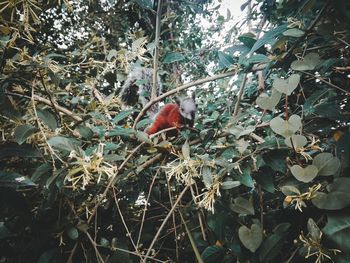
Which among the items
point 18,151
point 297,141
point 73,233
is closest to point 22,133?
point 18,151

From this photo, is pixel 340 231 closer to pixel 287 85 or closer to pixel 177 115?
pixel 287 85

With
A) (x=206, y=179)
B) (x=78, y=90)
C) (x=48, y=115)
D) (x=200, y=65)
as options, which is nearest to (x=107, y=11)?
(x=200, y=65)

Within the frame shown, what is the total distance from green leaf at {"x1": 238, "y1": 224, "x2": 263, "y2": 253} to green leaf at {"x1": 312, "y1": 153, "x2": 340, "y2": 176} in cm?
25

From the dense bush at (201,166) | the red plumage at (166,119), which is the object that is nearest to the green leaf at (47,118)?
the dense bush at (201,166)

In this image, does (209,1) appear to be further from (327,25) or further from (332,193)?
(332,193)

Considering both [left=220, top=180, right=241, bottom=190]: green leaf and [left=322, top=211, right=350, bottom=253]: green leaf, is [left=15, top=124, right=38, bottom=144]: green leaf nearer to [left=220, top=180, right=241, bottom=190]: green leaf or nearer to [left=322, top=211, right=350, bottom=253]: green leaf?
[left=220, top=180, right=241, bottom=190]: green leaf

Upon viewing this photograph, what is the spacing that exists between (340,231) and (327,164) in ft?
0.57

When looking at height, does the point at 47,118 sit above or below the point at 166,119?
above

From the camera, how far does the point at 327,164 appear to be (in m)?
0.78

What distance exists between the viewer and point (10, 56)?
1.03 m

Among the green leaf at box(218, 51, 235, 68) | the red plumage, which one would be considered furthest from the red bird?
the green leaf at box(218, 51, 235, 68)

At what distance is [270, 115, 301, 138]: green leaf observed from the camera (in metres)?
0.77

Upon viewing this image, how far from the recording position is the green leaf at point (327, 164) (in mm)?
772

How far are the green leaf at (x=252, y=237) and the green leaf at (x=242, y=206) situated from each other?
0.05 meters
